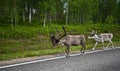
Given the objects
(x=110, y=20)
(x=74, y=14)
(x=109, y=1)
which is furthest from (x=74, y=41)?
(x=109, y=1)

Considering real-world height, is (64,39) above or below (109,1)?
below

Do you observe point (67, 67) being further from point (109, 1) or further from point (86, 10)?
point (109, 1)

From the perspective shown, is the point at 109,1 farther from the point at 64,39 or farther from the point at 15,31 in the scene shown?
the point at 64,39

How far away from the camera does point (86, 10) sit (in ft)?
200

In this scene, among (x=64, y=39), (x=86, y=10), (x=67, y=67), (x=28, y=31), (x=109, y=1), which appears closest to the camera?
(x=67, y=67)

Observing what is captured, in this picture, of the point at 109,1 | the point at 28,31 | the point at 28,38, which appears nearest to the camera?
the point at 28,38

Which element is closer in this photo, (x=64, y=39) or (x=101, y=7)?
(x=64, y=39)

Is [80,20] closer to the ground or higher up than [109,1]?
closer to the ground

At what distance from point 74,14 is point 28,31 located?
32963 millimetres

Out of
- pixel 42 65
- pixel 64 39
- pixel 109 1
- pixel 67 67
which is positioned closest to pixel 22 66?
pixel 42 65

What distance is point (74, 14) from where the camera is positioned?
201ft

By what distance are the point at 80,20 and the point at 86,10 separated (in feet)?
13.9

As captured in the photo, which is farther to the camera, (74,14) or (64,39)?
(74,14)

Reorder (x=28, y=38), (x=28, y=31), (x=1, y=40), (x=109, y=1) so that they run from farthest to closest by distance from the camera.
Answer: (x=109, y=1), (x=28, y=31), (x=28, y=38), (x=1, y=40)
